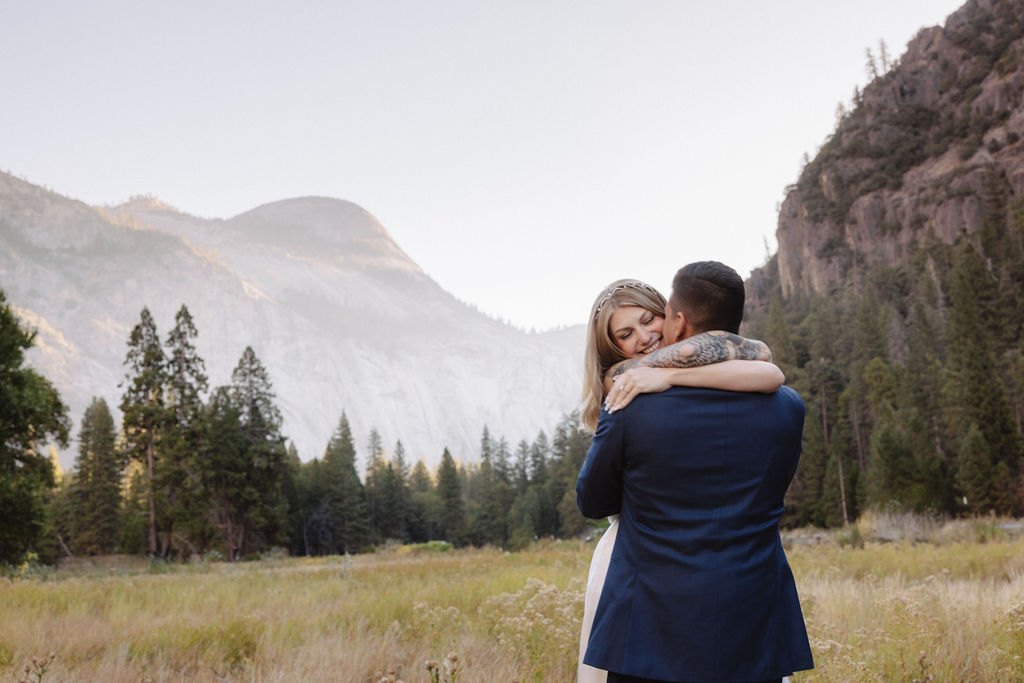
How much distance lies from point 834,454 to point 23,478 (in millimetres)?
47253

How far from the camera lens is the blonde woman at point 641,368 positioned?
1.93 m

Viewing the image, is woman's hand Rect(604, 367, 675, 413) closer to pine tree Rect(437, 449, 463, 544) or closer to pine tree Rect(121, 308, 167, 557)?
pine tree Rect(121, 308, 167, 557)

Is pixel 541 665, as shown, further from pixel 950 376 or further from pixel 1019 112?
pixel 1019 112

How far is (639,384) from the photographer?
76.0 inches

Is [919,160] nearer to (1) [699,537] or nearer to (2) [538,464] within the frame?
(2) [538,464]

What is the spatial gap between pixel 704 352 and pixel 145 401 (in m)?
41.7

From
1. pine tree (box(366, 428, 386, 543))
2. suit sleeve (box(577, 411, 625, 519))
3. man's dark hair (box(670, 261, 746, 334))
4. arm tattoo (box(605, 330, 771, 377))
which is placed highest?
man's dark hair (box(670, 261, 746, 334))

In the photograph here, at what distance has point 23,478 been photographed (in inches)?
818

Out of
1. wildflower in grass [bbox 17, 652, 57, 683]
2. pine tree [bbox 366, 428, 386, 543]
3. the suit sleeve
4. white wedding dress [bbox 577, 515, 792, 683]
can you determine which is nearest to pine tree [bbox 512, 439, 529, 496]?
pine tree [bbox 366, 428, 386, 543]

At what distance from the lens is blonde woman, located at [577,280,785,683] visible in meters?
1.93

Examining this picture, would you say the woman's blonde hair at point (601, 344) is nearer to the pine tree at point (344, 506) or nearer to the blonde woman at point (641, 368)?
the blonde woman at point (641, 368)

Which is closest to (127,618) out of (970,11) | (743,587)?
(743,587)

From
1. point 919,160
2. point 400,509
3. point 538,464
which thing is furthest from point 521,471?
point 919,160

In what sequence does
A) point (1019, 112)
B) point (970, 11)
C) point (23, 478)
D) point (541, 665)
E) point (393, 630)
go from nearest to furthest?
point (541, 665) < point (393, 630) < point (23, 478) < point (1019, 112) < point (970, 11)
